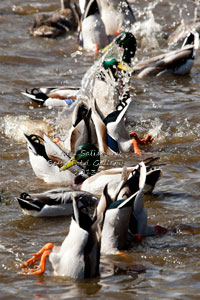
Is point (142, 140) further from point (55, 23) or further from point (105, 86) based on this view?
point (55, 23)

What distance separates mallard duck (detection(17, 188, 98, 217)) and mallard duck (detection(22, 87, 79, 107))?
3.65 metres

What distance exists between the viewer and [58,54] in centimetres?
1292

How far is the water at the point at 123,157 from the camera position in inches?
212

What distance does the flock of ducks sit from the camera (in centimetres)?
543

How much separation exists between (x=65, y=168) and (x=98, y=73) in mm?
2960

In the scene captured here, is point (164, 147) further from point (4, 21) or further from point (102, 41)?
point (4, 21)

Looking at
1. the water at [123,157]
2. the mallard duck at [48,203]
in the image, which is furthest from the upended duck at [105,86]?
the mallard duck at [48,203]

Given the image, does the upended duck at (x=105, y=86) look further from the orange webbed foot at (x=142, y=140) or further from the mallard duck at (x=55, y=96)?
the orange webbed foot at (x=142, y=140)

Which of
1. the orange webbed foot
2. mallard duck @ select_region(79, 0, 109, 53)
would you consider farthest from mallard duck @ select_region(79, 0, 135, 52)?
the orange webbed foot

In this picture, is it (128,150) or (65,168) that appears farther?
(128,150)

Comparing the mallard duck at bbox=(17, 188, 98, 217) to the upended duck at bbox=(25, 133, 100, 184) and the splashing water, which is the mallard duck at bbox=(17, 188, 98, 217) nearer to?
the upended duck at bbox=(25, 133, 100, 184)

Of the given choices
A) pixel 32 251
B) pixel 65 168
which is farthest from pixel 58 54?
pixel 32 251

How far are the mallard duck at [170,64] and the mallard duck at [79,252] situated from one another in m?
6.39

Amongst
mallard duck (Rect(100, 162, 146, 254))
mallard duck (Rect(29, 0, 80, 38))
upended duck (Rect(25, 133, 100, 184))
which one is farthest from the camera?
mallard duck (Rect(29, 0, 80, 38))
